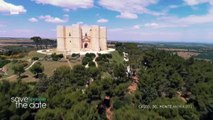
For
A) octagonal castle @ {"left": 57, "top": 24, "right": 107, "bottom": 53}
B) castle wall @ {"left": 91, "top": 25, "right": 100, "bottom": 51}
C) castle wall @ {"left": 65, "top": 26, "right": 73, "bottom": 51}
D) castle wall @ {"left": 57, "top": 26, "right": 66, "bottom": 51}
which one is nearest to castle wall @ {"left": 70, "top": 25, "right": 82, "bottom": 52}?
octagonal castle @ {"left": 57, "top": 24, "right": 107, "bottom": 53}

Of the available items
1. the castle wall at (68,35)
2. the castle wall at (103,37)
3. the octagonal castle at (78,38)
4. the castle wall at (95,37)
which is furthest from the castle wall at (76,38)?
the castle wall at (103,37)

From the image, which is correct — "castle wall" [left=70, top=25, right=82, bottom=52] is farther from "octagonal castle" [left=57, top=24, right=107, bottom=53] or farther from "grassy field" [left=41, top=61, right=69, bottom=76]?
"grassy field" [left=41, top=61, right=69, bottom=76]

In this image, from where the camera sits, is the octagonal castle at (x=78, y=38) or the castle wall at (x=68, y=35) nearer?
the octagonal castle at (x=78, y=38)

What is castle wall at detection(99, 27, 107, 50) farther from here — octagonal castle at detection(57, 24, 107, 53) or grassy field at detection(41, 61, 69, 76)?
grassy field at detection(41, 61, 69, 76)

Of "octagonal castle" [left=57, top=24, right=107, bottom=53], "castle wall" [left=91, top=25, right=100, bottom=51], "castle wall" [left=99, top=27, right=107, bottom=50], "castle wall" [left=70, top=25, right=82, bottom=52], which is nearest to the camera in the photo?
"castle wall" [left=70, top=25, right=82, bottom=52]

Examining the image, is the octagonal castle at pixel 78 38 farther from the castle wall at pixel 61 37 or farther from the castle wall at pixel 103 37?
the castle wall at pixel 103 37

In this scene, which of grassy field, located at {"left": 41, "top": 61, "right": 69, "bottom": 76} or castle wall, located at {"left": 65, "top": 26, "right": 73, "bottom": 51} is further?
castle wall, located at {"left": 65, "top": 26, "right": 73, "bottom": 51}

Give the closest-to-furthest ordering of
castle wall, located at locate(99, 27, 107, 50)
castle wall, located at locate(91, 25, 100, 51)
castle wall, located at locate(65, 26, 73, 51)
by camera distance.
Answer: castle wall, located at locate(65, 26, 73, 51), castle wall, located at locate(91, 25, 100, 51), castle wall, located at locate(99, 27, 107, 50)

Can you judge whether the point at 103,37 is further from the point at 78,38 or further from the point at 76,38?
the point at 76,38

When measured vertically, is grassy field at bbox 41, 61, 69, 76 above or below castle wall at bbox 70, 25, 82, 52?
below

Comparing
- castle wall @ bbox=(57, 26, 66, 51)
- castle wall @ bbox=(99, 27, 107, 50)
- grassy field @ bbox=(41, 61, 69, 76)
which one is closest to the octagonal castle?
castle wall @ bbox=(57, 26, 66, 51)
